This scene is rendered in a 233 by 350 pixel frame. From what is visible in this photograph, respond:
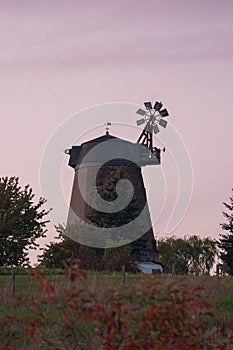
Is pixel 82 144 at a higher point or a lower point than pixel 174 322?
higher

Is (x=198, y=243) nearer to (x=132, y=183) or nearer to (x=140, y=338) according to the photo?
(x=132, y=183)

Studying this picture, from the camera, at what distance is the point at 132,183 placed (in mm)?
62031

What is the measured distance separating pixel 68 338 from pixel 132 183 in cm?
4426

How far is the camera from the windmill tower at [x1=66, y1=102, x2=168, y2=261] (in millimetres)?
58438

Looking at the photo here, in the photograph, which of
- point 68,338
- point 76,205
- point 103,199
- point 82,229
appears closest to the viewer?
point 68,338

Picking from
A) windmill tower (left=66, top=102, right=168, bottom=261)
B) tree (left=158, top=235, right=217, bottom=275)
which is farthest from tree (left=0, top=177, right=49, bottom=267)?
tree (left=158, top=235, right=217, bottom=275)

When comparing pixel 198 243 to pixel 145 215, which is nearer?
pixel 145 215

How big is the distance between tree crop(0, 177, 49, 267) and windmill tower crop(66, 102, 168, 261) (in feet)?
22.8

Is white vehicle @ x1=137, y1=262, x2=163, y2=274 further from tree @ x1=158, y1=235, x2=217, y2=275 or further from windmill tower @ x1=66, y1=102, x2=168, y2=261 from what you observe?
tree @ x1=158, y1=235, x2=217, y2=275

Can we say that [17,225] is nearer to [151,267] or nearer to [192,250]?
[151,267]

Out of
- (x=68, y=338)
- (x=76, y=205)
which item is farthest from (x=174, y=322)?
(x=76, y=205)

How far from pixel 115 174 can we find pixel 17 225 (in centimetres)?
1311

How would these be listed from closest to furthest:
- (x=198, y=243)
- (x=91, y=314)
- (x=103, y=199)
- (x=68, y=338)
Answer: (x=91, y=314) → (x=68, y=338) → (x=103, y=199) → (x=198, y=243)

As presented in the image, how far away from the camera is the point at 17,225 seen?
49.8 meters
